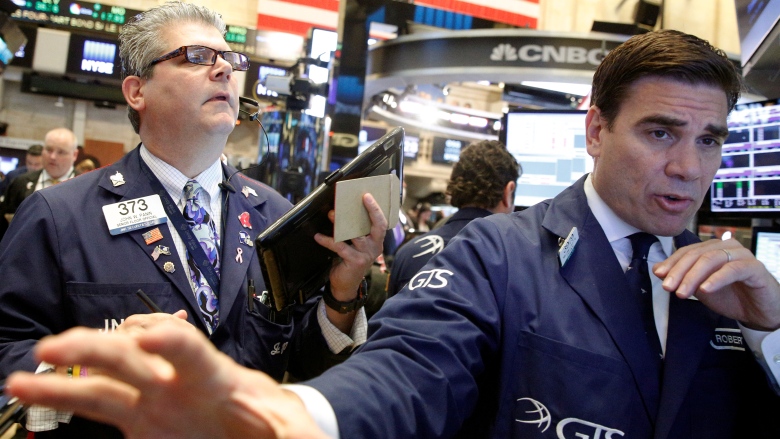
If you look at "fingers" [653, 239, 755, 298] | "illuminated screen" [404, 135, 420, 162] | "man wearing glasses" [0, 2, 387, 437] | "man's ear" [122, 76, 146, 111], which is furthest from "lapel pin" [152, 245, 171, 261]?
"illuminated screen" [404, 135, 420, 162]

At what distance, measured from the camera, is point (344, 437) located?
82 cm

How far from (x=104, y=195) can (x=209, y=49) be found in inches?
18.9

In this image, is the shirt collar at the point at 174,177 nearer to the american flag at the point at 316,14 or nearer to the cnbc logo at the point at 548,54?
the cnbc logo at the point at 548,54

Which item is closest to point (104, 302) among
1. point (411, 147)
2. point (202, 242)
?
point (202, 242)

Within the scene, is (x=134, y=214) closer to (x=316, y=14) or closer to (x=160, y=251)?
(x=160, y=251)

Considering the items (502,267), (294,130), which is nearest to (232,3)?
(294,130)

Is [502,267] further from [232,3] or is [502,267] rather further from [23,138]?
[23,138]

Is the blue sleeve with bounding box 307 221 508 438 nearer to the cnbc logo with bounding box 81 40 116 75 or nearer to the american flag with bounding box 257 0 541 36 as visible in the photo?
the american flag with bounding box 257 0 541 36

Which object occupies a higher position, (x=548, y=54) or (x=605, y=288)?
(x=548, y=54)

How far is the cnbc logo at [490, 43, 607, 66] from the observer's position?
620 centimetres

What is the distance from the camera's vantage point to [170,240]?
1.56 metres

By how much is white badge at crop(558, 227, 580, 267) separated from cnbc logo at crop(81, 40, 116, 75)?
9281 mm

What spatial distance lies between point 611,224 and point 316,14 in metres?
6.91

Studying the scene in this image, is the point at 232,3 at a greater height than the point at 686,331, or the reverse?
the point at 232,3
